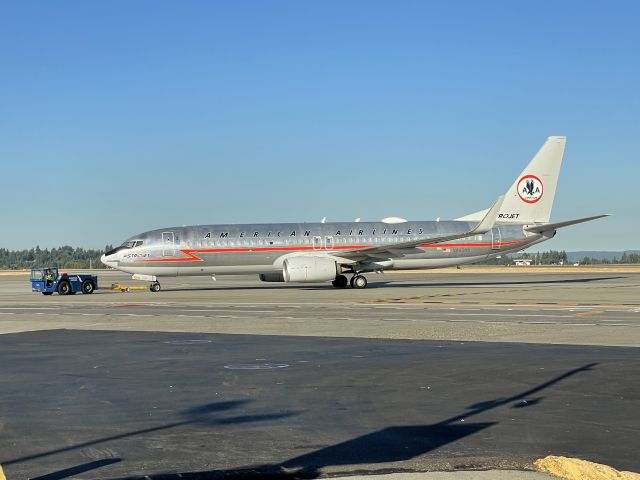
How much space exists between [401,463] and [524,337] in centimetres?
1433

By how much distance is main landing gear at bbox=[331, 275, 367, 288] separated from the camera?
5314 centimetres

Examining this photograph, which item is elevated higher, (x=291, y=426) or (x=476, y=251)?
(x=476, y=251)

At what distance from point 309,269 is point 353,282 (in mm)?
4004

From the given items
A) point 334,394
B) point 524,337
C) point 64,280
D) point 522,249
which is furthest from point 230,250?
point 334,394

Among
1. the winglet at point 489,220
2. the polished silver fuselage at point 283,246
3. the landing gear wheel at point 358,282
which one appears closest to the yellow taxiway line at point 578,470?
the winglet at point 489,220

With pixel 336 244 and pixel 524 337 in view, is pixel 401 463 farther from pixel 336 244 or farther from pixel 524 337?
pixel 336 244

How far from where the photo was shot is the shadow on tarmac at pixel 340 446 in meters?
8.59

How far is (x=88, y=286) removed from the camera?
55.4 meters

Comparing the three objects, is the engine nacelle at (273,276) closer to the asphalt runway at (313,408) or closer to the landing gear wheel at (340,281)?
the landing gear wheel at (340,281)

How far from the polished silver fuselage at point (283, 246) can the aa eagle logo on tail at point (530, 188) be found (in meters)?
2.70

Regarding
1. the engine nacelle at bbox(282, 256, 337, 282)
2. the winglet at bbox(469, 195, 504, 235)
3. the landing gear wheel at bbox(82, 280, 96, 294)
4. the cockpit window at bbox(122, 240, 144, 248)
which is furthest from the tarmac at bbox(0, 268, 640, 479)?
the landing gear wheel at bbox(82, 280, 96, 294)

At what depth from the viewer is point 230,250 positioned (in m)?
52.6

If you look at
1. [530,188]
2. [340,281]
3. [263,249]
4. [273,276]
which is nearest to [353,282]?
[340,281]

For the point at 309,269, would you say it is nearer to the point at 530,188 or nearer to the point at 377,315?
the point at 530,188
